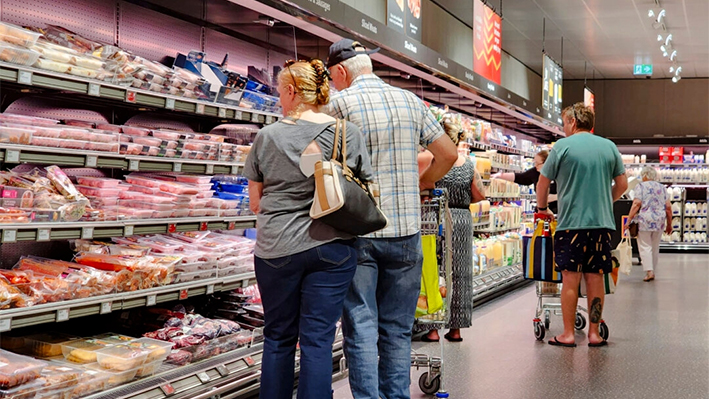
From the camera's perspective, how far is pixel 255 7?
14.8 ft

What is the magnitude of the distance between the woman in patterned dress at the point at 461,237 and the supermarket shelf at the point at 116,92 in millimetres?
1705

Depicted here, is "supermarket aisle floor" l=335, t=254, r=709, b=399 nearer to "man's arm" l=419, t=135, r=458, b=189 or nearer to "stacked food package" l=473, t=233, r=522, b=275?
"stacked food package" l=473, t=233, r=522, b=275

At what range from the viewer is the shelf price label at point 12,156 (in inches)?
120

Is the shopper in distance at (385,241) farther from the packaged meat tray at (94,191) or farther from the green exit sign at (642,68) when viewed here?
the green exit sign at (642,68)

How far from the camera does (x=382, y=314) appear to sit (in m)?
3.39

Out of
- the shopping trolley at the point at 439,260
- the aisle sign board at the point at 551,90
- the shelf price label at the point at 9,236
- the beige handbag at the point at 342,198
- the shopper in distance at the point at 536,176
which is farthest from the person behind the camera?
the aisle sign board at the point at 551,90

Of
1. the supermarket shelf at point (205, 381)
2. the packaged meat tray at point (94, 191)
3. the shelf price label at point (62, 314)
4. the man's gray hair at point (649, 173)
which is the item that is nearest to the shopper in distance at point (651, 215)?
the man's gray hair at point (649, 173)

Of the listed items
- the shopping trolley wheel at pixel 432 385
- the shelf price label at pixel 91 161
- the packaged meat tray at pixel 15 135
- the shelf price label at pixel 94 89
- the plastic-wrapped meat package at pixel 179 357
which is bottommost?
the shopping trolley wheel at pixel 432 385

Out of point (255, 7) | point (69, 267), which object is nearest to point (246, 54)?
point (255, 7)

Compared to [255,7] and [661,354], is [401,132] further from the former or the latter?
[661,354]

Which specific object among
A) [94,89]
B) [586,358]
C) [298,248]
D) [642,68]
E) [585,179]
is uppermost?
[642,68]

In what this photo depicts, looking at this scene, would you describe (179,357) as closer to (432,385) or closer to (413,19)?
(432,385)

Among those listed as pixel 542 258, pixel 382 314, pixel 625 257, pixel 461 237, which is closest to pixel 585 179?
pixel 542 258

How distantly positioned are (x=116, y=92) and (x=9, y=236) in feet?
2.81
